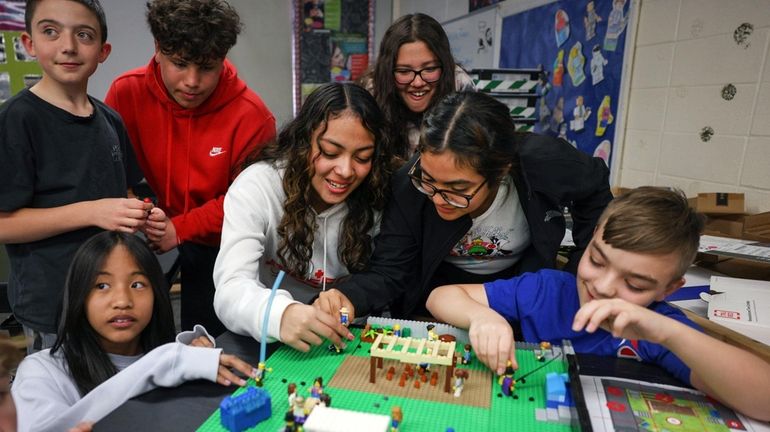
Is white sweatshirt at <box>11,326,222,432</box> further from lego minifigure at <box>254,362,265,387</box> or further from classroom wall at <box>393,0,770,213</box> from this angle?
classroom wall at <box>393,0,770,213</box>

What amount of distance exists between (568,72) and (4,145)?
9.25 ft

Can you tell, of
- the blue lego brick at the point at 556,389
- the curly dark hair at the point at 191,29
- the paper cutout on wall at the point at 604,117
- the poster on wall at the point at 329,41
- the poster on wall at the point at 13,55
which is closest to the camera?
the blue lego brick at the point at 556,389

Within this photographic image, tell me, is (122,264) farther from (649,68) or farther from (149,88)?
(649,68)

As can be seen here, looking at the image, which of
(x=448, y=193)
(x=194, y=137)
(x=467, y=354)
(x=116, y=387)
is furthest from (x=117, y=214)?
(x=467, y=354)

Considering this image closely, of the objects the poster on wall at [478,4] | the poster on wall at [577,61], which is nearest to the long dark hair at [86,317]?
the poster on wall at [577,61]

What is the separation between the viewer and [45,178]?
1.45 meters

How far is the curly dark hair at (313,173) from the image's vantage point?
1.46 meters

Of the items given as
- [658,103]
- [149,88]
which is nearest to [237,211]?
[149,88]

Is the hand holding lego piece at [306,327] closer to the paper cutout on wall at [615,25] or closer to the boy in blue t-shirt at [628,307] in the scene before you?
the boy in blue t-shirt at [628,307]

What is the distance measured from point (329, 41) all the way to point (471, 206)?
3606 mm

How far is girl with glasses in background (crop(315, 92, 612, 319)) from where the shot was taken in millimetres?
1348

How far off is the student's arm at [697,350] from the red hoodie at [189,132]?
1294 mm

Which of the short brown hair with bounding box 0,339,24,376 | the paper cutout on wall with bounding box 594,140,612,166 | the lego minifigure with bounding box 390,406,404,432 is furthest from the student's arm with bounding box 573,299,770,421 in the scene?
the paper cutout on wall with bounding box 594,140,612,166

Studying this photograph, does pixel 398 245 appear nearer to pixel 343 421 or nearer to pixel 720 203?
pixel 343 421
